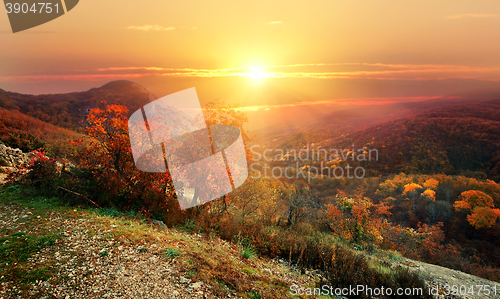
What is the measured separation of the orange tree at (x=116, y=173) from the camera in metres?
7.48

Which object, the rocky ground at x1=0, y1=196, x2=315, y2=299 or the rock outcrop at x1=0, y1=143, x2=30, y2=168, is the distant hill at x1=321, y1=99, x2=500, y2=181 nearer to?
the rocky ground at x1=0, y1=196, x2=315, y2=299

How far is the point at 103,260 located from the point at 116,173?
12.6ft

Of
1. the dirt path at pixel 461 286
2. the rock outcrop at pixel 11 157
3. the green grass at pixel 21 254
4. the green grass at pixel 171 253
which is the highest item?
the rock outcrop at pixel 11 157

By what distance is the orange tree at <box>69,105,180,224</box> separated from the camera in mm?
7477

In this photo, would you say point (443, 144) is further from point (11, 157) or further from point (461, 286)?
point (11, 157)

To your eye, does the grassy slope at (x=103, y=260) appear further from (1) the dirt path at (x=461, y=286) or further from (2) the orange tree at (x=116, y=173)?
(1) the dirt path at (x=461, y=286)

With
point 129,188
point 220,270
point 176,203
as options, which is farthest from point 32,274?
point 176,203

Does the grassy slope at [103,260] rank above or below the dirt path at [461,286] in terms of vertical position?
above

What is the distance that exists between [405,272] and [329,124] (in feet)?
402

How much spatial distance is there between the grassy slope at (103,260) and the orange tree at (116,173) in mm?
975

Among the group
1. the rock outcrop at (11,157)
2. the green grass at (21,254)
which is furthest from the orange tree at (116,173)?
the rock outcrop at (11,157)

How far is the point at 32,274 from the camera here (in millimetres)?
3691

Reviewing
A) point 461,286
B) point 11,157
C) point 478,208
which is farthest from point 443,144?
point 11,157

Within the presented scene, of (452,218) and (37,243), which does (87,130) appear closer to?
(37,243)
